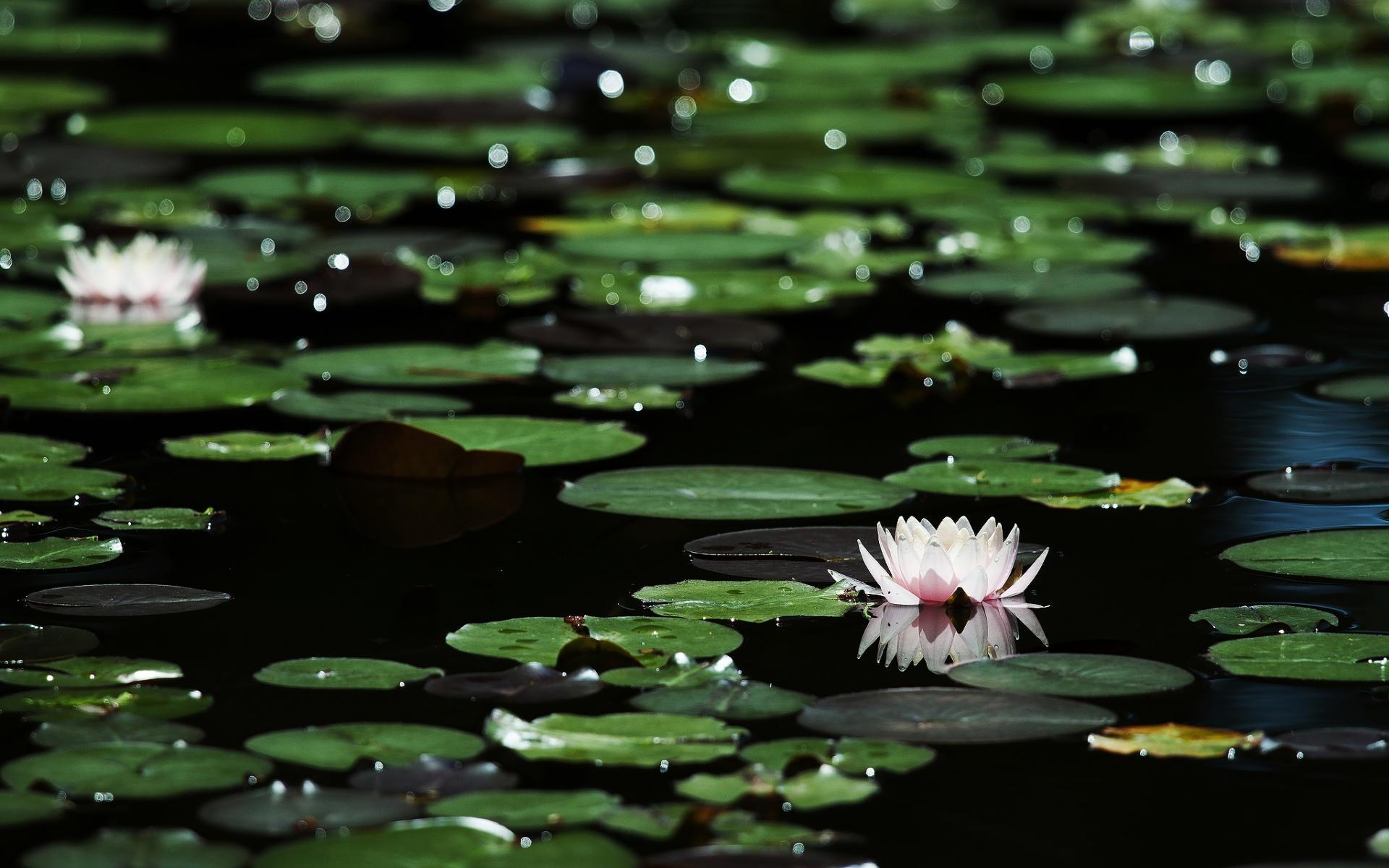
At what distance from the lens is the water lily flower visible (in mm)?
2543

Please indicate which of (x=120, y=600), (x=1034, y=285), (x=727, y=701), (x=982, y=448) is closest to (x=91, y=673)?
(x=120, y=600)

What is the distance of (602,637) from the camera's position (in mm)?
2436

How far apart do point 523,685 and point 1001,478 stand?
3.41 ft

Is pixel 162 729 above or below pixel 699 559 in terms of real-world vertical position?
below

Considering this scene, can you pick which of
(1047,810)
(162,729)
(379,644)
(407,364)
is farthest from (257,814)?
(407,364)

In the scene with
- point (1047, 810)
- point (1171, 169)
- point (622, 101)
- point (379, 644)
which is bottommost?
point (1047, 810)

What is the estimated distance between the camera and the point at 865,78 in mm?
6887

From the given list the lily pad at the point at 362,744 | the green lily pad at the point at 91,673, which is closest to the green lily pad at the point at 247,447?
the green lily pad at the point at 91,673

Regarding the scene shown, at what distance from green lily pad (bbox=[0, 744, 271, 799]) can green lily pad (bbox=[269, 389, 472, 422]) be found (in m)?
1.35

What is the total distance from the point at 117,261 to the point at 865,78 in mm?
3335

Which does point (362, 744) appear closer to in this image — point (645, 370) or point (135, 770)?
point (135, 770)

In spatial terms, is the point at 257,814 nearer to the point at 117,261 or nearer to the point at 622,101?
the point at 117,261

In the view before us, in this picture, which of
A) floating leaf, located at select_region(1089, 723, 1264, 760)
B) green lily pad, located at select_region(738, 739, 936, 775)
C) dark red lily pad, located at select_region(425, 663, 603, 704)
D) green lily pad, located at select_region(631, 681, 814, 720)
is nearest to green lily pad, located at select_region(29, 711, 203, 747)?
dark red lily pad, located at select_region(425, 663, 603, 704)

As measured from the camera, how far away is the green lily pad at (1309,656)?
2354 mm
